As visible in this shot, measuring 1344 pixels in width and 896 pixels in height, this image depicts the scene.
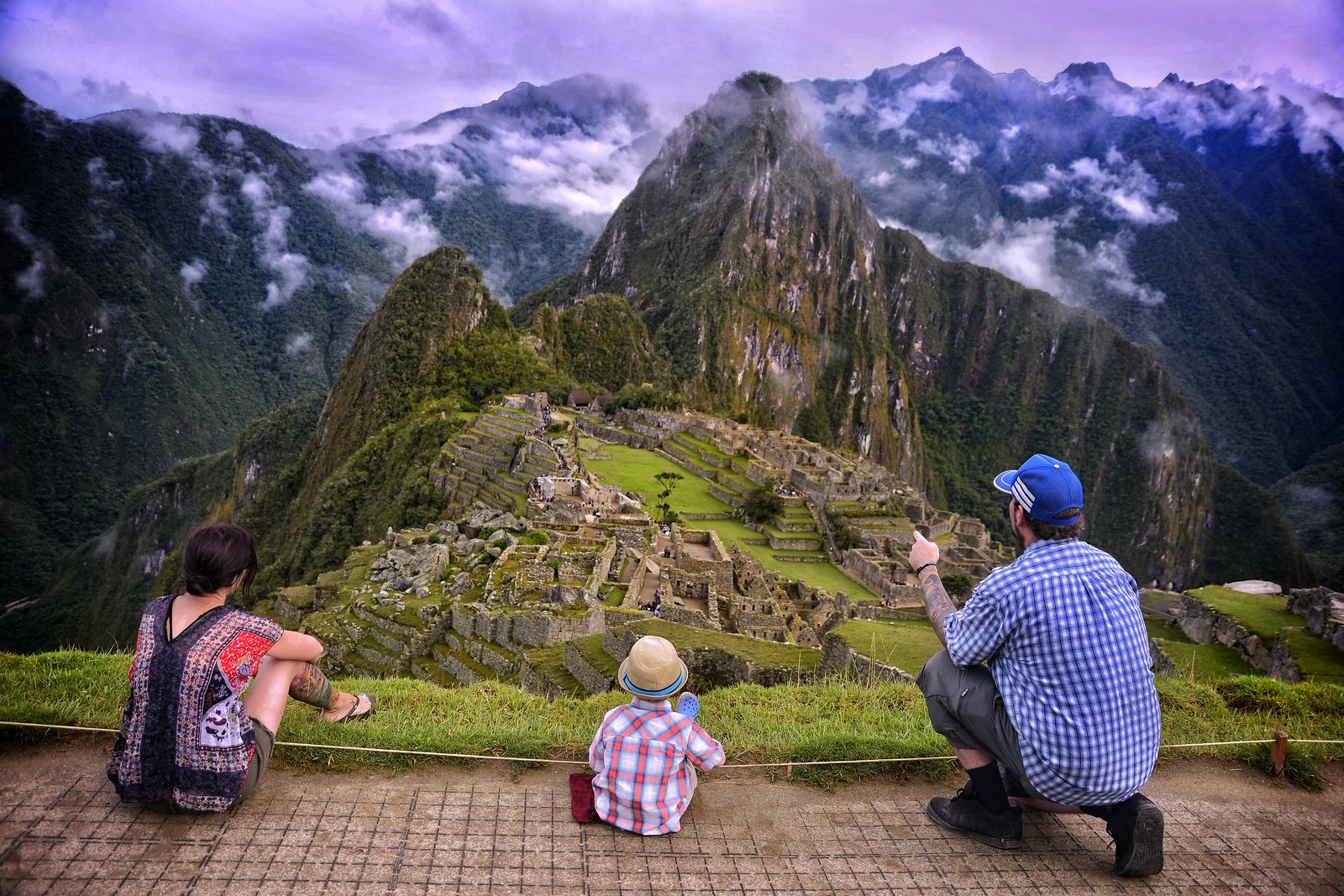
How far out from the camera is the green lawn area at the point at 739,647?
820cm

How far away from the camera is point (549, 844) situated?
3.72m

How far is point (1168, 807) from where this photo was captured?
447 centimetres

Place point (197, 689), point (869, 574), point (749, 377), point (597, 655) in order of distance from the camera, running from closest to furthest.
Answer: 1. point (197, 689)
2. point (597, 655)
3. point (869, 574)
4. point (749, 377)

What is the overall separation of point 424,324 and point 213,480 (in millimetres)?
32459

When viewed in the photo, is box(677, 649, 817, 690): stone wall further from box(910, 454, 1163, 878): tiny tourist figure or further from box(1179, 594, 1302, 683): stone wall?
box(1179, 594, 1302, 683): stone wall

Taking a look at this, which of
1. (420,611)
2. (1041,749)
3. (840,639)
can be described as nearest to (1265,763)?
(1041,749)

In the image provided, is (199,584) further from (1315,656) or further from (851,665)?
(1315,656)

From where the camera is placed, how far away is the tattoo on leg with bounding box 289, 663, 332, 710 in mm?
4258

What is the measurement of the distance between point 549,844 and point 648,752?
701mm

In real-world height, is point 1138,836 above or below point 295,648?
below

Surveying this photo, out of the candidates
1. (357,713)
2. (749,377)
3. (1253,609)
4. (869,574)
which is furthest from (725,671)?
(749,377)

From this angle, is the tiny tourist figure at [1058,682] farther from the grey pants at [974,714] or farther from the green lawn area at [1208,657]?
the green lawn area at [1208,657]

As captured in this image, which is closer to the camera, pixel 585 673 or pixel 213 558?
pixel 213 558

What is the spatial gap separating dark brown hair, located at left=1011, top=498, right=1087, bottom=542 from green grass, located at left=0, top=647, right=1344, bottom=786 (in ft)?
6.36
